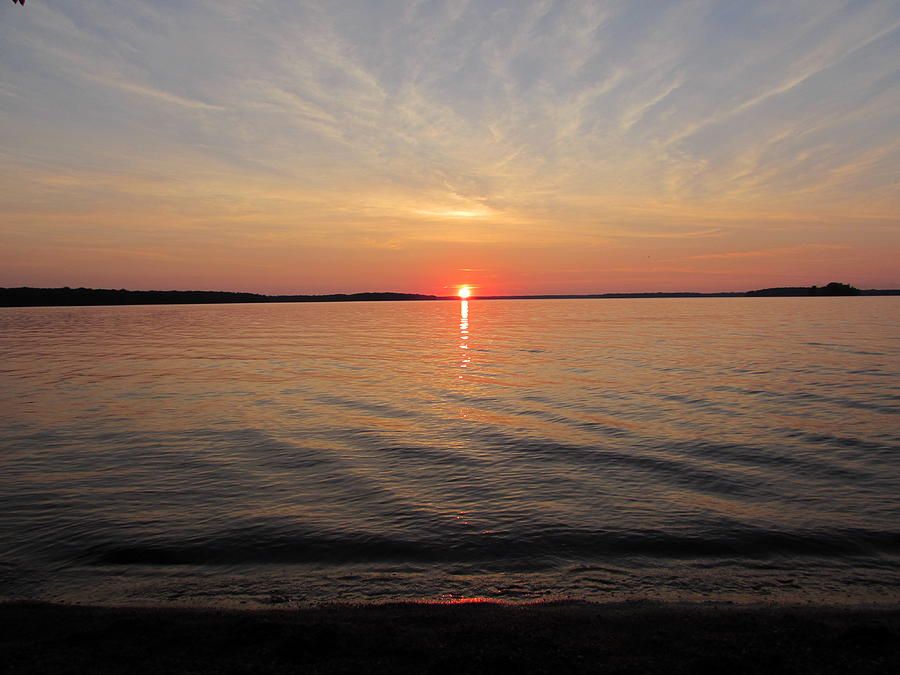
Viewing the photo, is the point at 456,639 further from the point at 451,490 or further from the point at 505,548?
the point at 451,490

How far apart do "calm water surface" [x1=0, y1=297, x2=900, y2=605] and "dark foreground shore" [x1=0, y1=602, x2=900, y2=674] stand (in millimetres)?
810

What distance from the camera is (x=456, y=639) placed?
627 centimetres

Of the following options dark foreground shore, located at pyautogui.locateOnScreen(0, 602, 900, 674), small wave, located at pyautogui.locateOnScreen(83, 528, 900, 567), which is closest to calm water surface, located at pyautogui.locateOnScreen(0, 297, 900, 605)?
small wave, located at pyautogui.locateOnScreen(83, 528, 900, 567)

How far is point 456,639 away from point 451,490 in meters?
6.34

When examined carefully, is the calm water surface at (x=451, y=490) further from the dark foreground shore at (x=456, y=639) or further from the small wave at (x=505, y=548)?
the dark foreground shore at (x=456, y=639)

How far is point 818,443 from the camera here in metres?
16.1

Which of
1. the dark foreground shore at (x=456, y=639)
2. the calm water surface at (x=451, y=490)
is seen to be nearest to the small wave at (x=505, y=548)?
the calm water surface at (x=451, y=490)

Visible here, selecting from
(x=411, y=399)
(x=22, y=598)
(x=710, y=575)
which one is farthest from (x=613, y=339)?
(x=22, y=598)

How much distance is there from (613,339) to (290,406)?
4032 centimetres

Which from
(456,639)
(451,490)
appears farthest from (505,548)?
(456,639)

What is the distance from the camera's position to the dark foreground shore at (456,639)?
573 cm

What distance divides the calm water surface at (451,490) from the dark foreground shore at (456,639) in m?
0.81

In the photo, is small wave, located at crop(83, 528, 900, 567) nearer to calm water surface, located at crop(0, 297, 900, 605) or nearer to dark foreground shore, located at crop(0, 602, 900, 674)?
calm water surface, located at crop(0, 297, 900, 605)

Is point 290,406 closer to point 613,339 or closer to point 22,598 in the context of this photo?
point 22,598
